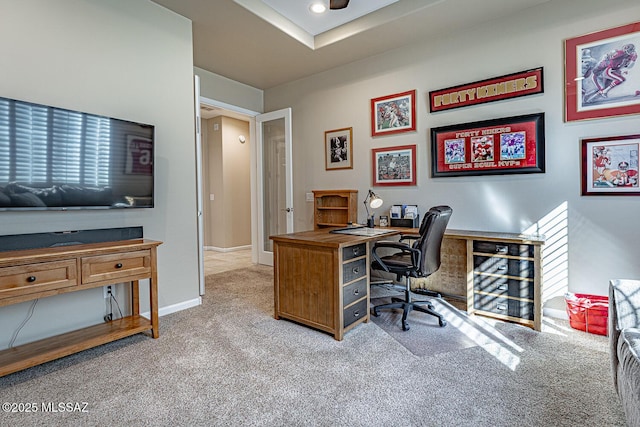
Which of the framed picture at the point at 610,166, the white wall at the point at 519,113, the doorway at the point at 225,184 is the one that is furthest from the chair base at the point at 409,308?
the doorway at the point at 225,184

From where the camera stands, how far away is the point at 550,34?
9.32 ft

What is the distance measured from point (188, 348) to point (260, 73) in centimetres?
367

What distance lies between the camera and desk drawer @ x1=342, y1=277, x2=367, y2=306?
250cm

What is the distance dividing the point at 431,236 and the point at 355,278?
0.72m

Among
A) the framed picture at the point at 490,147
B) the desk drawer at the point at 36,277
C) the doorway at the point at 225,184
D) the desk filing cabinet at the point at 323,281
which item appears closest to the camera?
the desk drawer at the point at 36,277

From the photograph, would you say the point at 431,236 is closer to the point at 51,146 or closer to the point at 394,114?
the point at 394,114

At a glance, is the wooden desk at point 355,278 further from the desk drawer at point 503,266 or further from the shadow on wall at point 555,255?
the shadow on wall at point 555,255

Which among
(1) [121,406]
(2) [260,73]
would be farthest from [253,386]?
(2) [260,73]

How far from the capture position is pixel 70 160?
2268 mm

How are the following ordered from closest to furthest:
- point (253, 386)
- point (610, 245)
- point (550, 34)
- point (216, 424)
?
point (216, 424), point (253, 386), point (610, 245), point (550, 34)

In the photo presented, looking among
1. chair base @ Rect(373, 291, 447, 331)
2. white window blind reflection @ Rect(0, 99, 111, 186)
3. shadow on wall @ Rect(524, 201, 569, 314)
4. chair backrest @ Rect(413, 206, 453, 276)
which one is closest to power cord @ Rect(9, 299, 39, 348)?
white window blind reflection @ Rect(0, 99, 111, 186)

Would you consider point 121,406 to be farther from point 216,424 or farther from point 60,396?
point 216,424

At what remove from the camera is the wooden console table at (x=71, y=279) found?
185 centimetres

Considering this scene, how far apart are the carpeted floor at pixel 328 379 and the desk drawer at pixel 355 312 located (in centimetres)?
10
